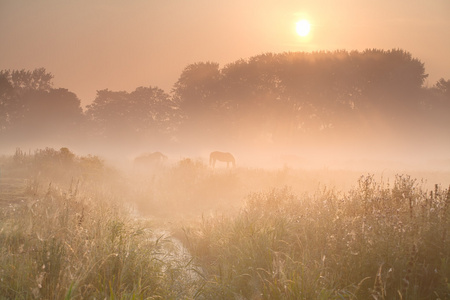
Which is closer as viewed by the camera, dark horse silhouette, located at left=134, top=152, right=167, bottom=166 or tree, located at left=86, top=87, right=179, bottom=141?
dark horse silhouette, located at left=134, top=152, right=167, bottom=166

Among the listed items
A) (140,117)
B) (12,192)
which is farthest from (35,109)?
(12,192)

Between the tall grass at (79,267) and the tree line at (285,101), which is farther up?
the tree line at (285,101)

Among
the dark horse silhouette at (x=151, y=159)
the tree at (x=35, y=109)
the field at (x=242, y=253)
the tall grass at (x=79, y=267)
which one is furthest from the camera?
the tree at (x=35, y=109)

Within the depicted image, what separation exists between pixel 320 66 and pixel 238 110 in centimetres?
1006

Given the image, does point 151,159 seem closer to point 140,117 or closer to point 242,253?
Answer: point 140,117

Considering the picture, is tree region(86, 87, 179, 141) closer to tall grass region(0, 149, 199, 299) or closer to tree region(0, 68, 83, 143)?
tree region(0, 68, 83, 143)

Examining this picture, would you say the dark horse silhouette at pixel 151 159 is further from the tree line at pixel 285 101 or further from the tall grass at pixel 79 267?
the tall grass at pixel 79 267

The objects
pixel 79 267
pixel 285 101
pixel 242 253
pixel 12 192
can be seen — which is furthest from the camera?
pixel 285 101

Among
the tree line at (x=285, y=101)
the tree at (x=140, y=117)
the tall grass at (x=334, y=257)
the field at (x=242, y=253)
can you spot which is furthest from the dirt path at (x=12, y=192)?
the tree at (x=140, y=117)

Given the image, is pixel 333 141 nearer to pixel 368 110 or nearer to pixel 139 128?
pixel 368 110

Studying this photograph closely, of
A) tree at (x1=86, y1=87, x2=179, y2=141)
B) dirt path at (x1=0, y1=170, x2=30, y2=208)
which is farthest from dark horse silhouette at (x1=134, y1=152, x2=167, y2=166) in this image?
tree at (x1=86, y1=87, x2=179, y2=141)

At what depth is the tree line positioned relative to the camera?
36156 millimetres

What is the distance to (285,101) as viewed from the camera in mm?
36812

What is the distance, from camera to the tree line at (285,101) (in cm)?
3616
